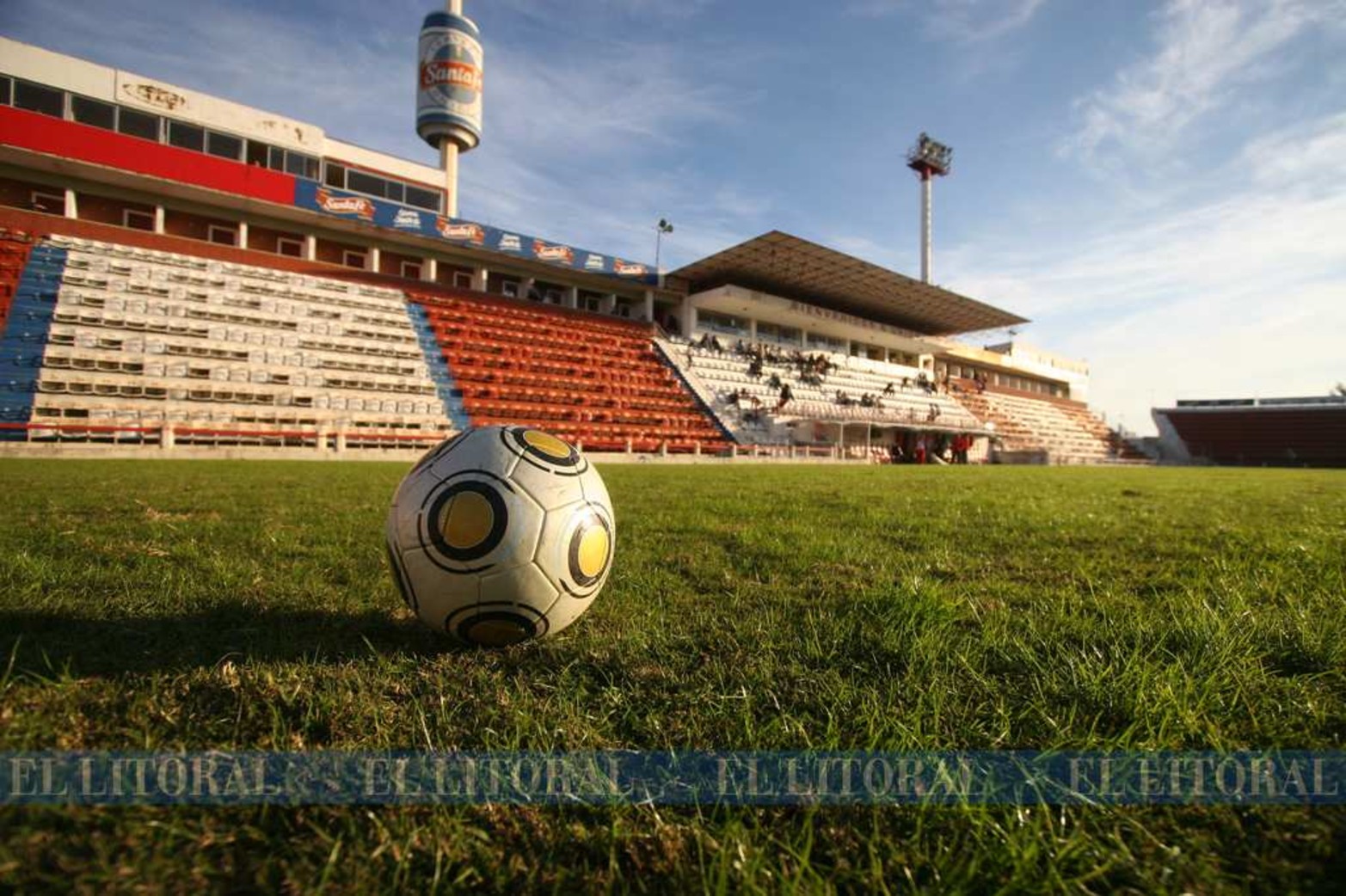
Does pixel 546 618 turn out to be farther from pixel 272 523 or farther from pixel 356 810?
pixel 272 523

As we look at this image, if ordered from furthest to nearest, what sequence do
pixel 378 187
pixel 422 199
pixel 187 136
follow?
pixel 422 199, pixel 378 187, pixel 187 136

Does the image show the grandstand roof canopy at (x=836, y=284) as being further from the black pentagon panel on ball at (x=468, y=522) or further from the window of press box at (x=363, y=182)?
the black pentagon panel on ball at (x=468, y=522)

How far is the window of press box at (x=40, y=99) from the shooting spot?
27.1 meters

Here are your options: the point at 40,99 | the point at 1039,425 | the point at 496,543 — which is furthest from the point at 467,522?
the point at 1039,425

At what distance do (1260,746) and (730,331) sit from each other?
4761 centimetres

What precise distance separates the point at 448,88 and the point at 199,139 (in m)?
14.5

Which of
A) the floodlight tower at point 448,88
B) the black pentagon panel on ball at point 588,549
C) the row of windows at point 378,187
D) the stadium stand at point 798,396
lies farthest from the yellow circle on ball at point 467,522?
the floodlight tower at point 448,88

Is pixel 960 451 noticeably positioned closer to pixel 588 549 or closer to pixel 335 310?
pixel 335 310

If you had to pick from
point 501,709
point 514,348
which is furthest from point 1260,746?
point 514,348

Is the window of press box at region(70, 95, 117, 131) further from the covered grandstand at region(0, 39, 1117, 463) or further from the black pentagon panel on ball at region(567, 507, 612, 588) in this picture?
the black pentagon panel on ball at region(567, 507, 612, 588)

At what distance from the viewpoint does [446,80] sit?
3934 centimetres

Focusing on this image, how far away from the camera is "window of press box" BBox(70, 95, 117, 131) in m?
28.2

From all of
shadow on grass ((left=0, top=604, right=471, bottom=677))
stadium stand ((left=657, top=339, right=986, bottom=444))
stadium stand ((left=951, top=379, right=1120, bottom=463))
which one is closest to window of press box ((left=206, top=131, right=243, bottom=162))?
stadium stand ((left=657, top=339, right=986, bottom=444))

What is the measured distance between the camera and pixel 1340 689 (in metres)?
2.10
